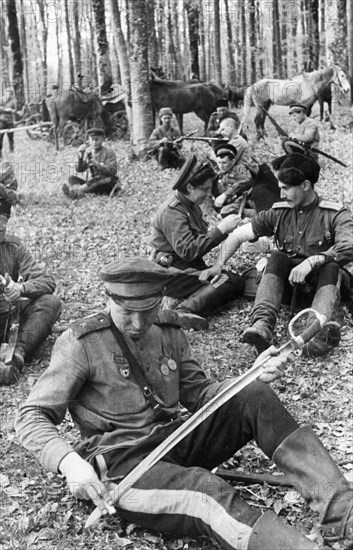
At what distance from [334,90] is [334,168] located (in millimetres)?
4171

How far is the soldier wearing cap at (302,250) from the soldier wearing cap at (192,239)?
34cm

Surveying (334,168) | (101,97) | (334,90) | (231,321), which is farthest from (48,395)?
(101,97)

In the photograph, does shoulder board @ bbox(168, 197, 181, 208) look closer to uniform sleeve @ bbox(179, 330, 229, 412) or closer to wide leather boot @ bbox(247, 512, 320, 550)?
uniform sleeve @ bbox(179, 330, 229, 412)

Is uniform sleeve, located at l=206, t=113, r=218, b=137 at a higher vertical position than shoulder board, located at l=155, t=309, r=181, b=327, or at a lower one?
higher

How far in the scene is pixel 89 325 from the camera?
3736 millimetres

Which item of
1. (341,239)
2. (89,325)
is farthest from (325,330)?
(89,325)

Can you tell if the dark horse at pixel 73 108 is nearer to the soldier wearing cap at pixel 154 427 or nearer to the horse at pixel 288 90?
the horse at pixel 288 90

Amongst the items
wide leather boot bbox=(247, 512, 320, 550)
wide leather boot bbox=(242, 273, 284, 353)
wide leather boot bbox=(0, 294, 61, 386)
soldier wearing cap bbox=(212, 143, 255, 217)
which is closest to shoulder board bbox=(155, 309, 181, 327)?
wide leather boot bbox=(247, 512, 320, 550)

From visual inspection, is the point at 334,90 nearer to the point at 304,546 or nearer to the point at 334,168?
the point at 334,168

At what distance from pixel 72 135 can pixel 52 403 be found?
662 inches

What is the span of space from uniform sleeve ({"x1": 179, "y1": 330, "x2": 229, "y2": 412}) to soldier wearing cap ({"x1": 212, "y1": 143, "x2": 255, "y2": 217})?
5.44m

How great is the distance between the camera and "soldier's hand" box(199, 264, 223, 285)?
7.22m

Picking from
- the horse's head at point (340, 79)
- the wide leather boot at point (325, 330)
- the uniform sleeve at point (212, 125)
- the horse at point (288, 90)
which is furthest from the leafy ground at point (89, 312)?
the uniform sleeve at point (212, 125)

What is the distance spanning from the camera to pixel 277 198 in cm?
861
